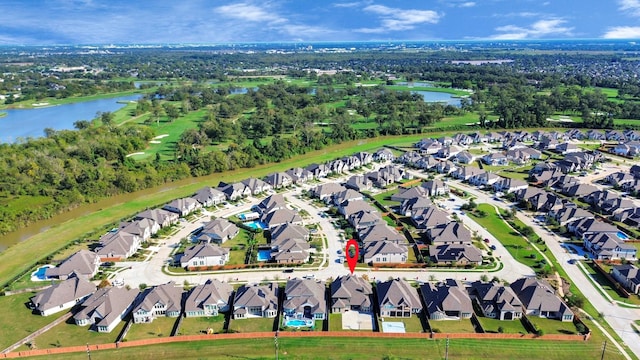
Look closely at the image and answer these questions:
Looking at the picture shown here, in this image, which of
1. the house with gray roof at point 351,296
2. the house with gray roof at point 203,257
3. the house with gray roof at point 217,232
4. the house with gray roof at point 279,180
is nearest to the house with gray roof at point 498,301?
the house with gray roof at point 351,296

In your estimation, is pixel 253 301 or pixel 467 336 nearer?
pixel 467 336

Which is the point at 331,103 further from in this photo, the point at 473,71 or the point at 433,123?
the point at 473,71

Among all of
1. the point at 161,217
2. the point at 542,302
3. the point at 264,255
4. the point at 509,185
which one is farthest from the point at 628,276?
the point at 161,217

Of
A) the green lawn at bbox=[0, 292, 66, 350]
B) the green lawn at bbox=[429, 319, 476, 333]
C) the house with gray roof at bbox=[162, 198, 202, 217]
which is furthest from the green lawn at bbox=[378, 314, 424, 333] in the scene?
the house with gray roof at bbox=[162, 198, 202, 217]

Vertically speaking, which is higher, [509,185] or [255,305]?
[509,185]

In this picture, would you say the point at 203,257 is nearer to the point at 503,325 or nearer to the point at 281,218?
the point at 281,218

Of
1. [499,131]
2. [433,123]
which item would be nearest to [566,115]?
[499,131]

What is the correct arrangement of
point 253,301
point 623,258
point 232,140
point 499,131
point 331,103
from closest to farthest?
point 253,301, point 623,258, point 232,140, point 499,131, point 331,103
